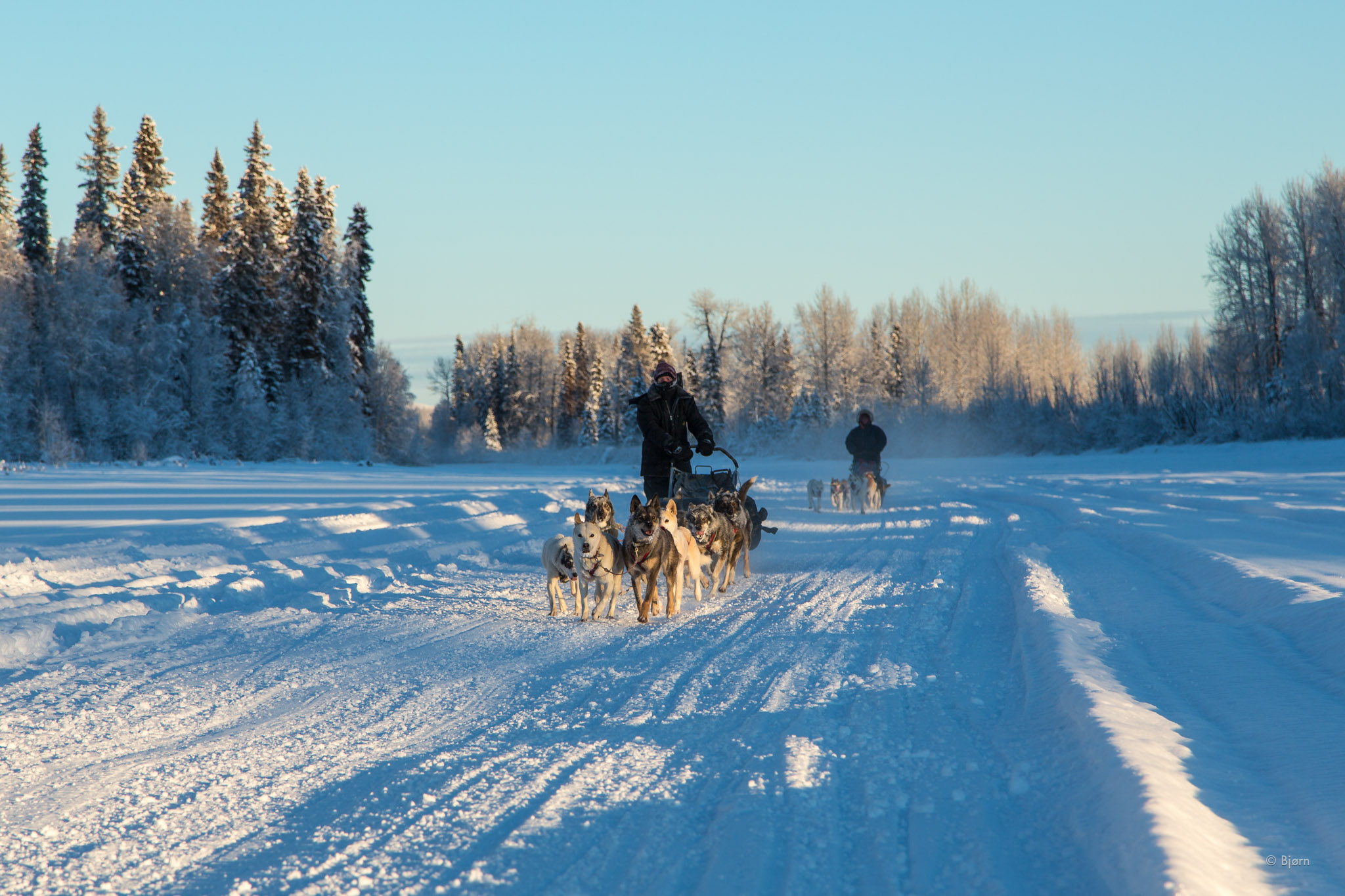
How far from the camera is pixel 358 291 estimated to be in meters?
46.5

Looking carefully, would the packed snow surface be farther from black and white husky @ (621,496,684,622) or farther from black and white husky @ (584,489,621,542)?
black and white husky @ (584,489,621,542)

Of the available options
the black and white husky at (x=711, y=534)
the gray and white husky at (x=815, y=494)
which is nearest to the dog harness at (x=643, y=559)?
the black and white husky at (x=711, y=534)

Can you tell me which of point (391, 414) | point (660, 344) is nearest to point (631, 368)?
point (660, 344)

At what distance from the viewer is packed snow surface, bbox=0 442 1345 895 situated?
249cm

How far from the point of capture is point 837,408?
201 ft

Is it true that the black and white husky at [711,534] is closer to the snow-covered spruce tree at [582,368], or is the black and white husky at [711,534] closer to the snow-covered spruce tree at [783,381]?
the snow-covered spruce tree at [783,381]

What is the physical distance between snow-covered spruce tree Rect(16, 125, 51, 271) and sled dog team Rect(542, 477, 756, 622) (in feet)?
145

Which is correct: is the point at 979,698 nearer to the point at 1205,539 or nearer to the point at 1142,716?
the point at 1142,716

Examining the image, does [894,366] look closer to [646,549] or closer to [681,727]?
[646,549]

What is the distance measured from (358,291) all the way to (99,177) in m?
12.7

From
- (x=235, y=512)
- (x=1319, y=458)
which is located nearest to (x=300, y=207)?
(x=235, y=512)

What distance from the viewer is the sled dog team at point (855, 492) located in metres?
16.0

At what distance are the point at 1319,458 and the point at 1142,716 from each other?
2261cm

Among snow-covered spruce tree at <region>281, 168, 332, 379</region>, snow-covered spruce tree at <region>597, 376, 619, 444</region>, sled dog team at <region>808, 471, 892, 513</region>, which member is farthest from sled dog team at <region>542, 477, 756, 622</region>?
snow-covered spruce tree at <region>597, 376, 619, 444</region>
